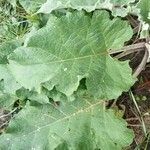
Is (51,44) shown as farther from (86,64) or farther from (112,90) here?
(112,90)

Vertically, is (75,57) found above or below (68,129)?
above

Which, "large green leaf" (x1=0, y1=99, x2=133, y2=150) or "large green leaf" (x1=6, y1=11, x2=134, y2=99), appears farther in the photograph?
"large green leaf" (x1=0, y1=99, x2=133, y2=150)

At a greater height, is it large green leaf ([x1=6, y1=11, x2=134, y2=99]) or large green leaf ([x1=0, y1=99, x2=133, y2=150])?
large green leaf ([x1=6, y1=11, x2=134, y2=99])

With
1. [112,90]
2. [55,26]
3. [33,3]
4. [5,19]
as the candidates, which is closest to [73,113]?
[112,90]

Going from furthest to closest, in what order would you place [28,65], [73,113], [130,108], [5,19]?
1. [5,19]
2. [130,108]
3. [73,113]
4. [28,65]

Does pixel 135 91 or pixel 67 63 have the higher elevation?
pixel 67 63
